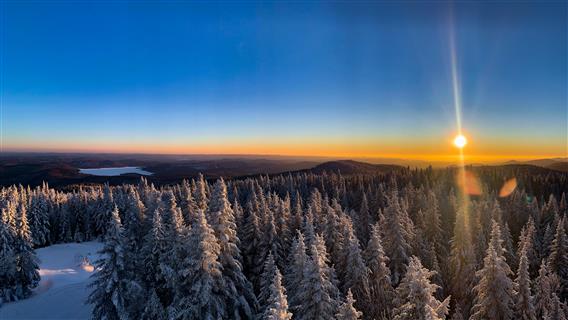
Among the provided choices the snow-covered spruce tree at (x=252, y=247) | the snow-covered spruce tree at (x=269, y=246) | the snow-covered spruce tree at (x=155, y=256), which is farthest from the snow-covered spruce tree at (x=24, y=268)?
the snow-covered spruce tree at (x=269, y=246)

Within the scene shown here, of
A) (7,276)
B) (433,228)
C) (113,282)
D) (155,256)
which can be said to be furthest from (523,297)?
(7,276)

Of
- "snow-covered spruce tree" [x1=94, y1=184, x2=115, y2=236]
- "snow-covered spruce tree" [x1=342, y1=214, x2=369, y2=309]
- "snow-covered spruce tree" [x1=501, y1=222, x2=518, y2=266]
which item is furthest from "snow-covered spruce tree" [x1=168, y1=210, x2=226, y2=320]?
"snow-covered spruce tree" [x1=94, y1=184, x2=115, y2=236]

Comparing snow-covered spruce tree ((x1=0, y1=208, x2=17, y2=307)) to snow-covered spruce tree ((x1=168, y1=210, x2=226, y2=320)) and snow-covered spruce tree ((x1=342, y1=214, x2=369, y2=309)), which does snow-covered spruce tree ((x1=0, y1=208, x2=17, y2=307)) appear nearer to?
snow-covered spruce tree ((x1=168, y1=210, x2=226, y2=320))

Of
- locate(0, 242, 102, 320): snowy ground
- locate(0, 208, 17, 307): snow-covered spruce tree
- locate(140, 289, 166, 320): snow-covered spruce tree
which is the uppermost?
locate(140, 289, 166, 320): snow-covered spruce tree

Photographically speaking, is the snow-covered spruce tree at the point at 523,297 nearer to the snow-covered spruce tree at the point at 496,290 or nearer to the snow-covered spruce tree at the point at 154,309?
the snow-covered spruce tree at the point at 496,290

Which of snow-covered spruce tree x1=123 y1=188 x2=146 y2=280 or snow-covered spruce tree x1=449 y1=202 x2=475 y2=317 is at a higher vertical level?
snow-covered spruce tree x1=123 y1=188 x2=146 y2=280

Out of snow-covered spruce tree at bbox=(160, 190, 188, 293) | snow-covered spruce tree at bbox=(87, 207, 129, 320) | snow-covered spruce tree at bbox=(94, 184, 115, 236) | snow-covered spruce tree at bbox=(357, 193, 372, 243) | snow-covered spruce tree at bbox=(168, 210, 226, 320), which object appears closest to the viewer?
snow-covered spruce tree at bbox=(168, 210, 226, 320)

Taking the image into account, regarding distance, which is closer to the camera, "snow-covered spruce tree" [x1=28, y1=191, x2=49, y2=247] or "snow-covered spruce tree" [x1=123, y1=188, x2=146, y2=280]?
"snow-covered spruce tree" [x1=123, y1=188, x2=146, y2=280]
